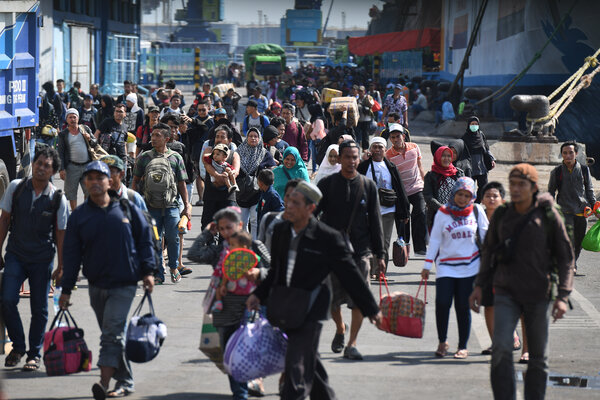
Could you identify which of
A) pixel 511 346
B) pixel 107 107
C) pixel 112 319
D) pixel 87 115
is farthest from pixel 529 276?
pixel 107 107

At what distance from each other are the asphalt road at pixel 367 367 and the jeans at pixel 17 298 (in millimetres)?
242

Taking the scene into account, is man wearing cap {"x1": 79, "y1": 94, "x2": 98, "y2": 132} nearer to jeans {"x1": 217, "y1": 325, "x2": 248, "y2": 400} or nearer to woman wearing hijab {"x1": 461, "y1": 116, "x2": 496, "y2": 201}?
woman wearing hijab {"x1": 461, "y1": 116, "x2": 496, "y2": 201}

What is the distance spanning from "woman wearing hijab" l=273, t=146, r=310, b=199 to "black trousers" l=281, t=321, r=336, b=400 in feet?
17.9

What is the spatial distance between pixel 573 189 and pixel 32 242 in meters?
6.45

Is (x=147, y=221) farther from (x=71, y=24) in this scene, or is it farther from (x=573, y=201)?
(x=71, y=24)

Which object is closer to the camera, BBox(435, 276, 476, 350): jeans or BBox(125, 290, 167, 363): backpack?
BBox(125, 290, 167, 363): backpack

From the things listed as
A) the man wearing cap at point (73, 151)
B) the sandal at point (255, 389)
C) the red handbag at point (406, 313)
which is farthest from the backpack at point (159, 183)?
the sandal at point (255, 389)

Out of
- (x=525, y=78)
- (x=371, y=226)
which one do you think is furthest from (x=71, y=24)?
(x=371, y=226)

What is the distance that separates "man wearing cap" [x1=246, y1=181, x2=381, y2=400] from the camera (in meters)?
6.01

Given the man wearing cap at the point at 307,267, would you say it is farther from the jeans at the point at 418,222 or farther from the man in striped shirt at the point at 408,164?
the man in striped shirt at the point at 408,164

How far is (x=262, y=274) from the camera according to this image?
6.60 meters

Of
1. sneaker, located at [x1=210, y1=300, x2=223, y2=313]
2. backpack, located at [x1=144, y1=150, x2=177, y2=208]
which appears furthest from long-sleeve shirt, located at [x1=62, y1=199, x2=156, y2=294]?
backpack, located at [x1=144, y1=150, x2=177, y2=208]

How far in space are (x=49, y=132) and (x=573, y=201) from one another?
6.78m

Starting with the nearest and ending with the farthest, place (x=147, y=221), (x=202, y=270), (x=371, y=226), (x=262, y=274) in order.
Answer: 1. (x=262, y=274)
2. (x=147, y=221)
3. (x=371, y=226)
4. (x=202, y=270)
